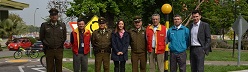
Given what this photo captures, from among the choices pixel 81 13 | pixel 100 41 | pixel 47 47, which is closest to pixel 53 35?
pixel 47 47

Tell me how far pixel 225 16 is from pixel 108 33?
86.4 feet

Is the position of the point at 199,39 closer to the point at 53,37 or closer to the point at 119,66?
the point at 119,66

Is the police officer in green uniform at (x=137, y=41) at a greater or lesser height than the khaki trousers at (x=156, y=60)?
greater

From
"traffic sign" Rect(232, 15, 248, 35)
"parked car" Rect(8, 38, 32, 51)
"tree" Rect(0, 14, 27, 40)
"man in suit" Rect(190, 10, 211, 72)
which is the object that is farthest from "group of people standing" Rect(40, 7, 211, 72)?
"tree" Rect(0, 14, 27, 40)

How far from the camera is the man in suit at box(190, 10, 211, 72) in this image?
8016 mm

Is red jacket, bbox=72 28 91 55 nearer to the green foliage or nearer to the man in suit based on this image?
the man in suit

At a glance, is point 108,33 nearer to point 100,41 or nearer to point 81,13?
point 100,41

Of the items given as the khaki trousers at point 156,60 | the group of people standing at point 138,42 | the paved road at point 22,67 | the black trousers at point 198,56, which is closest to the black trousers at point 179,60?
the group of people standing at point 138,42

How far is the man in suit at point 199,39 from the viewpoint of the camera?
8.02m

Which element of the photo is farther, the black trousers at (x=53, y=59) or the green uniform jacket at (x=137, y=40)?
the green uniform jacket at (x=137, y=40)

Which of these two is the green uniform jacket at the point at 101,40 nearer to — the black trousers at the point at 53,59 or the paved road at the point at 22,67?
the black trousers at the point at 53,59

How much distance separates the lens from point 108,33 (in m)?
8.48

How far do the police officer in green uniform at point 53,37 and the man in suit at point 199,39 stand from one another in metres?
3.02

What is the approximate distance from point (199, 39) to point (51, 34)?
11.0 ft
